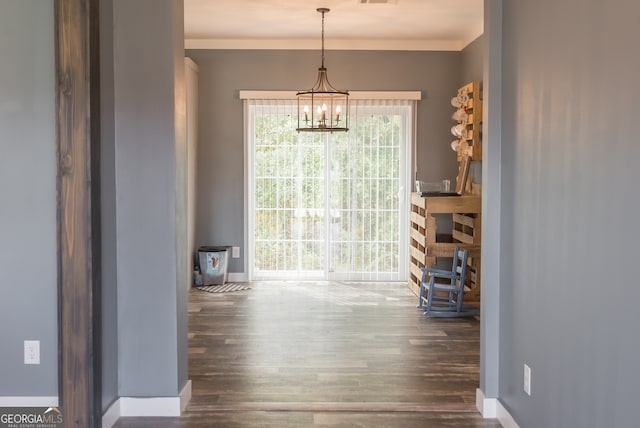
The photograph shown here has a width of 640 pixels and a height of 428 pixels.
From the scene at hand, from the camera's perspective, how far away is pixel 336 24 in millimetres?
6766

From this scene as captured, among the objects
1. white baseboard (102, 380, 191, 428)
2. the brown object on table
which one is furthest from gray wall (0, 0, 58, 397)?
the brown object on table

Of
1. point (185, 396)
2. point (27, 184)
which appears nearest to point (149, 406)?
point (185, 396)

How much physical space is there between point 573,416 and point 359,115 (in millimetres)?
5588

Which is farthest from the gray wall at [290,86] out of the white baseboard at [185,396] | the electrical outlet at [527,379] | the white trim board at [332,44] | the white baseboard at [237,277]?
the electrical outlet at [527,379]

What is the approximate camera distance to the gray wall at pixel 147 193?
349 cm

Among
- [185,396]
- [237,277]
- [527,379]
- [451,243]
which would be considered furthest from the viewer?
[237,277]

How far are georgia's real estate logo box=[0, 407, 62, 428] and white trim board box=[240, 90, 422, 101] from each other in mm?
4859

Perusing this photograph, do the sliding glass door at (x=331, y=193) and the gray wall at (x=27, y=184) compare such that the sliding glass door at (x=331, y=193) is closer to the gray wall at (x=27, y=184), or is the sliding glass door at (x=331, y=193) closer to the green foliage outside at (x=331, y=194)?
the green foliage outside at (x=331, y=194)

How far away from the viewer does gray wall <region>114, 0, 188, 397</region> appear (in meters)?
3.49

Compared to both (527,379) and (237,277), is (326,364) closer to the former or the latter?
(527,379)

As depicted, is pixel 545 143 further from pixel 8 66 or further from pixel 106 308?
pixel 8 66

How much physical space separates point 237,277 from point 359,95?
2455mm

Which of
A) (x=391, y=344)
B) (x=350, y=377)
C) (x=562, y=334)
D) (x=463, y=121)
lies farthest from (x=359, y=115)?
(x=562, y=334)

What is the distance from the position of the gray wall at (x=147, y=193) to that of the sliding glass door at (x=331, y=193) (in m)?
4.23
